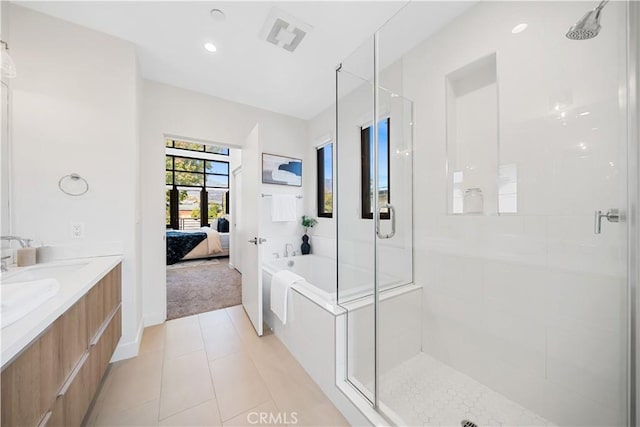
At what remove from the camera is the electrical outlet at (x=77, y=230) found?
1.65 meters

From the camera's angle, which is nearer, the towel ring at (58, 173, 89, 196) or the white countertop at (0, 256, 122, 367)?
the white countertop at (0, 256, 122, 367)

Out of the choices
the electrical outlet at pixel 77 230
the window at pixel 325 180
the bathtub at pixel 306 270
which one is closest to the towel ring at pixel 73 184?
the electrical outlet at pixel 77 230

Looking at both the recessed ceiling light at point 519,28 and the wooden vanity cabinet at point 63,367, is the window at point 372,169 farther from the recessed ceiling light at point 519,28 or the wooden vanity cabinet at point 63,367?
the wooden vanity cabinet at point 63,367

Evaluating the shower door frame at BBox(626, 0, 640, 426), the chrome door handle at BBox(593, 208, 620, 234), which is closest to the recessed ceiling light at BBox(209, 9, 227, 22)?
the shower door frame at BBox(626, 0, 640, 426)

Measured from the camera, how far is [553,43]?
1.24 metres

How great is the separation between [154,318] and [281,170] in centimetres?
216

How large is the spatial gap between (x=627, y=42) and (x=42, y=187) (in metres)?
3.32

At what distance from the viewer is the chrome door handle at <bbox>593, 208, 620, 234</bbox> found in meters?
1.04

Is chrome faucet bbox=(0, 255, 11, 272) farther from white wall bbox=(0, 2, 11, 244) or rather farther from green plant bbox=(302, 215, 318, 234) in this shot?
green plant bbox=(302, 215, 318, 234)

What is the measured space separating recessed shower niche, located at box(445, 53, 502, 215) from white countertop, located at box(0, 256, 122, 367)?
82.6 inches

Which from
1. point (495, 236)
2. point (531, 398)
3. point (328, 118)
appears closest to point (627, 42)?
point (495, 236)

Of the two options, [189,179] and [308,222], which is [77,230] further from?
[189,179]

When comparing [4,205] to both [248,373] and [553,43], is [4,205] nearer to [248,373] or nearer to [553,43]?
[248,373]
